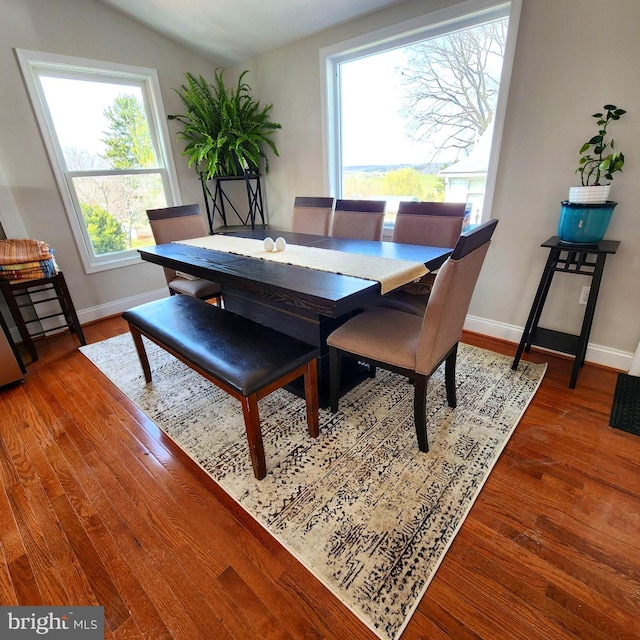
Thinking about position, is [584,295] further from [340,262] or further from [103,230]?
[103,230]

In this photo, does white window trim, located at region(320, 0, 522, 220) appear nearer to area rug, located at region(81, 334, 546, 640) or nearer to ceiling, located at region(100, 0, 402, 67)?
ceiling, located at region(100, 0, 402, 67)

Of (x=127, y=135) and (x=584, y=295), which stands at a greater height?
(x=127, y=135)

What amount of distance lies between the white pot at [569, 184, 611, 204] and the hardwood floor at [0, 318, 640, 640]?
43.7 inches

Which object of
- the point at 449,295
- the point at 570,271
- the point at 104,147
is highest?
the point at 104,147

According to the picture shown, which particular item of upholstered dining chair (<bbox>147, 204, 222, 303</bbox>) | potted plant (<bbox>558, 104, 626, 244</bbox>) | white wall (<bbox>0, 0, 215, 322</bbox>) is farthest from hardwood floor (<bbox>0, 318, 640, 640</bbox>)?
white wall (<bbox>0, 0, 215, 322</bbox>)

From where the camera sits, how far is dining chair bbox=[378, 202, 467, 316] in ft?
6.53

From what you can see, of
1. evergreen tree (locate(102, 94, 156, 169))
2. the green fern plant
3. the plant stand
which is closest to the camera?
evergreen tree (locate(102, 94, 156, 169))

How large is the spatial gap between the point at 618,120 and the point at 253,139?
2.80 metres

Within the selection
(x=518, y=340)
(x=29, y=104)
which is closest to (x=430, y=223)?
(x=518, y=340)

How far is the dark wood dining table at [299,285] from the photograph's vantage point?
1.37 m

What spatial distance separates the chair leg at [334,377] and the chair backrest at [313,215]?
54.6 inches

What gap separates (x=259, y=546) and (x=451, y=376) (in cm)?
119

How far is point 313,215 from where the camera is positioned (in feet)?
9.28

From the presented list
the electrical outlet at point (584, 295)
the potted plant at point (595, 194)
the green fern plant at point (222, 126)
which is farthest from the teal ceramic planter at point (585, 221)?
the green fern plant at point (222, 126)
